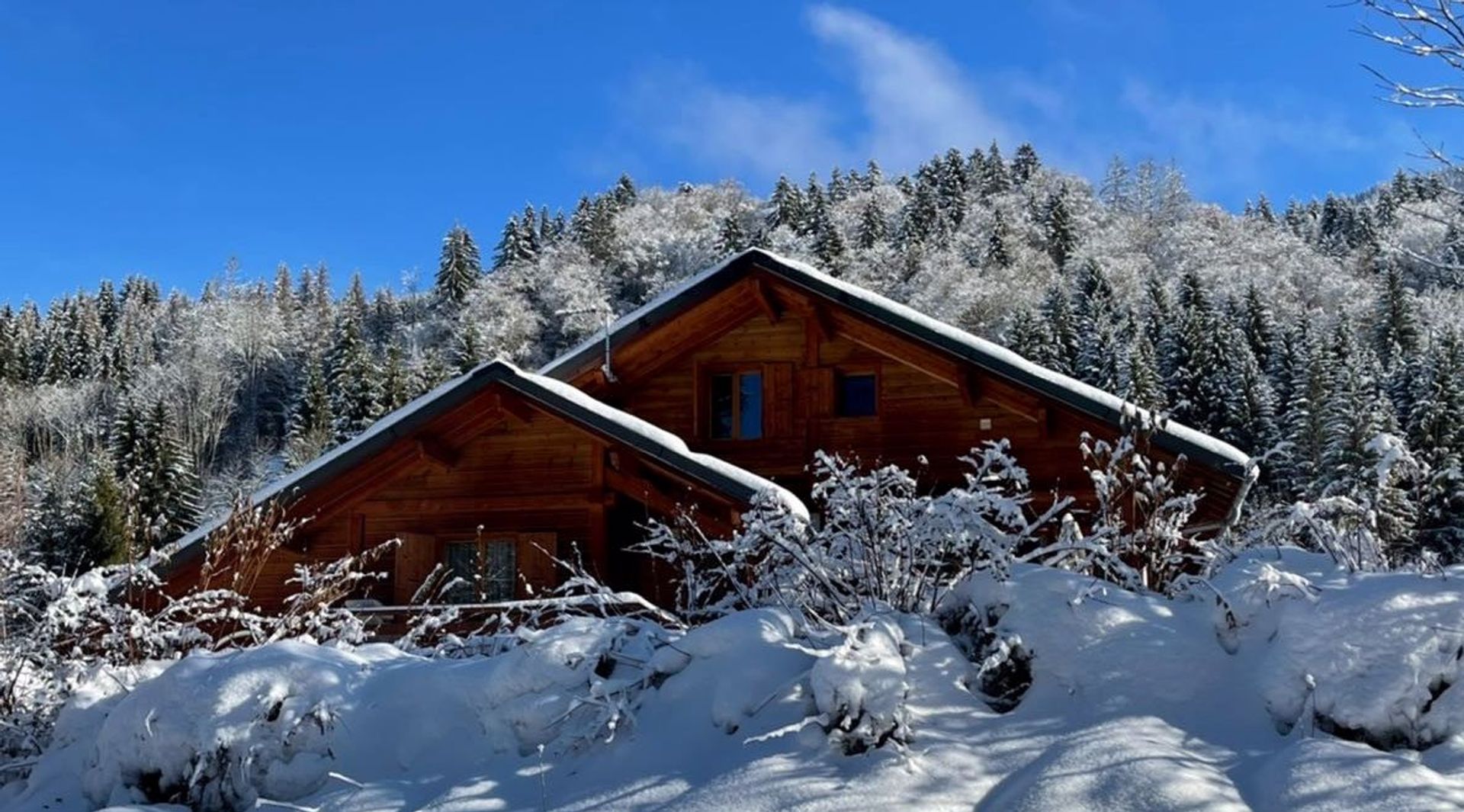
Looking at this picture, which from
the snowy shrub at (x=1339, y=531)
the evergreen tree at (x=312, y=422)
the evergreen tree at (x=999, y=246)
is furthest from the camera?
the evergreen tree at (x=999, y=246)

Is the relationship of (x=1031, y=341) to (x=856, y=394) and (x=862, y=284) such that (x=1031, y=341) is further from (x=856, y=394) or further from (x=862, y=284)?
(x=856, y=394)

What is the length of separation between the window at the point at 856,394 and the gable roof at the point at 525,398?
3.21 metres

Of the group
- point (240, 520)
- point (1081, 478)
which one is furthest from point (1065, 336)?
point (240, 520)

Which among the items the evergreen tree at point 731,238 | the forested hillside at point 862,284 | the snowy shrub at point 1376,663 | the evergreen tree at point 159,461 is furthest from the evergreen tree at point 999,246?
the snowy shrub at point 1376,663

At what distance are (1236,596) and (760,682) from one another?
1846 millimetres

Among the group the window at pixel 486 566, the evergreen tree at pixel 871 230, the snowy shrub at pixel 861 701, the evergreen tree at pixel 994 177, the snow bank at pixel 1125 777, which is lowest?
the snow bank at pixel 1125 777

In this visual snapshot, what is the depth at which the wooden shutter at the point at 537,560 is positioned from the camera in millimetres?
13844

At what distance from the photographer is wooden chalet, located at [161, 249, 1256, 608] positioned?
13.2 m

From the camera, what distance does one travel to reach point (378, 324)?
9838cm

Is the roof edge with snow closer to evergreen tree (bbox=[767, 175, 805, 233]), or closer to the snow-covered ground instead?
the snow-covered ground

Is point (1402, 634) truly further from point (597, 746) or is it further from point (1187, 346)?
point (1187, 346)

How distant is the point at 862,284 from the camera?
9006 centimetres

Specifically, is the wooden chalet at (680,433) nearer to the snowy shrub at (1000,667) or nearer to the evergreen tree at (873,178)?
the snowy shrub at (1000,667)

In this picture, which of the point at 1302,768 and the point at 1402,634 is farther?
the point at 1402,634
